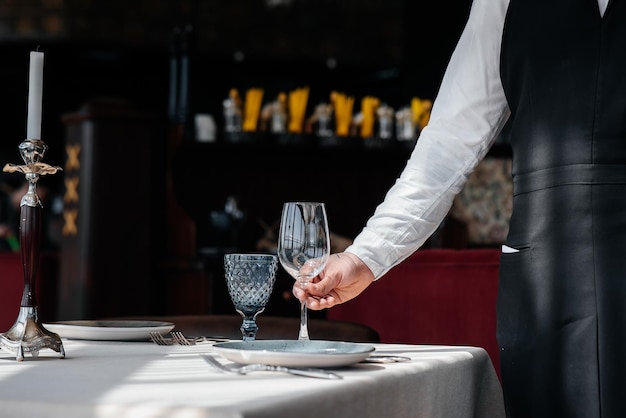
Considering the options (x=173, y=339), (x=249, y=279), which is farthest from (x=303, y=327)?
(x=173, y=339)

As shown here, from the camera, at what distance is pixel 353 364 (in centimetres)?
114

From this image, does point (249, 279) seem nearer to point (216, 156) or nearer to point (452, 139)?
point (452, 139)

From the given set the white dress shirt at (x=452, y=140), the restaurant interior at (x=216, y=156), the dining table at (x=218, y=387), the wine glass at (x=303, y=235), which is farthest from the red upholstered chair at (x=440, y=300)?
the wine glass at (x=303, y=235)

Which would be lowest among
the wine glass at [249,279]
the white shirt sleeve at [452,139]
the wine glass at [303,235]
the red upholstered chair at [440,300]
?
the red upholstered chair at [440,300]

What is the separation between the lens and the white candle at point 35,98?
1309mm

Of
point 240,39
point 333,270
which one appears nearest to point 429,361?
point 333,270

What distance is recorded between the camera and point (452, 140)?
167 centimetres

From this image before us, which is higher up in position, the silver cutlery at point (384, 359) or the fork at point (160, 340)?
the silver cutlery at point (384, 359)

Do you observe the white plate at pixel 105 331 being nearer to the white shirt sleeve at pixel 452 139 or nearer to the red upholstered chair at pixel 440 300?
the white shirt sleeve at pixel 452 139

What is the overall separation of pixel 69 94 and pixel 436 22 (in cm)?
285

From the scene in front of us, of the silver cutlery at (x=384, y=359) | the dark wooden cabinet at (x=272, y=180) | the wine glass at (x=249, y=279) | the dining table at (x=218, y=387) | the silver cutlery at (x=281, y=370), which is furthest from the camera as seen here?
the dark wooden cabinet at (x=272, y=180)

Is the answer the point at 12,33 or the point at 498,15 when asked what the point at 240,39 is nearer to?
the point at 12,33

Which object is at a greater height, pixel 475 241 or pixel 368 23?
pixel 368 23

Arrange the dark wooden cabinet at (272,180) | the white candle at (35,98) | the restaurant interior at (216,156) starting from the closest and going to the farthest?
the white candle at (35,98), the restaurant interior at (216,156), the dark wooden cabinet at (272,180)
